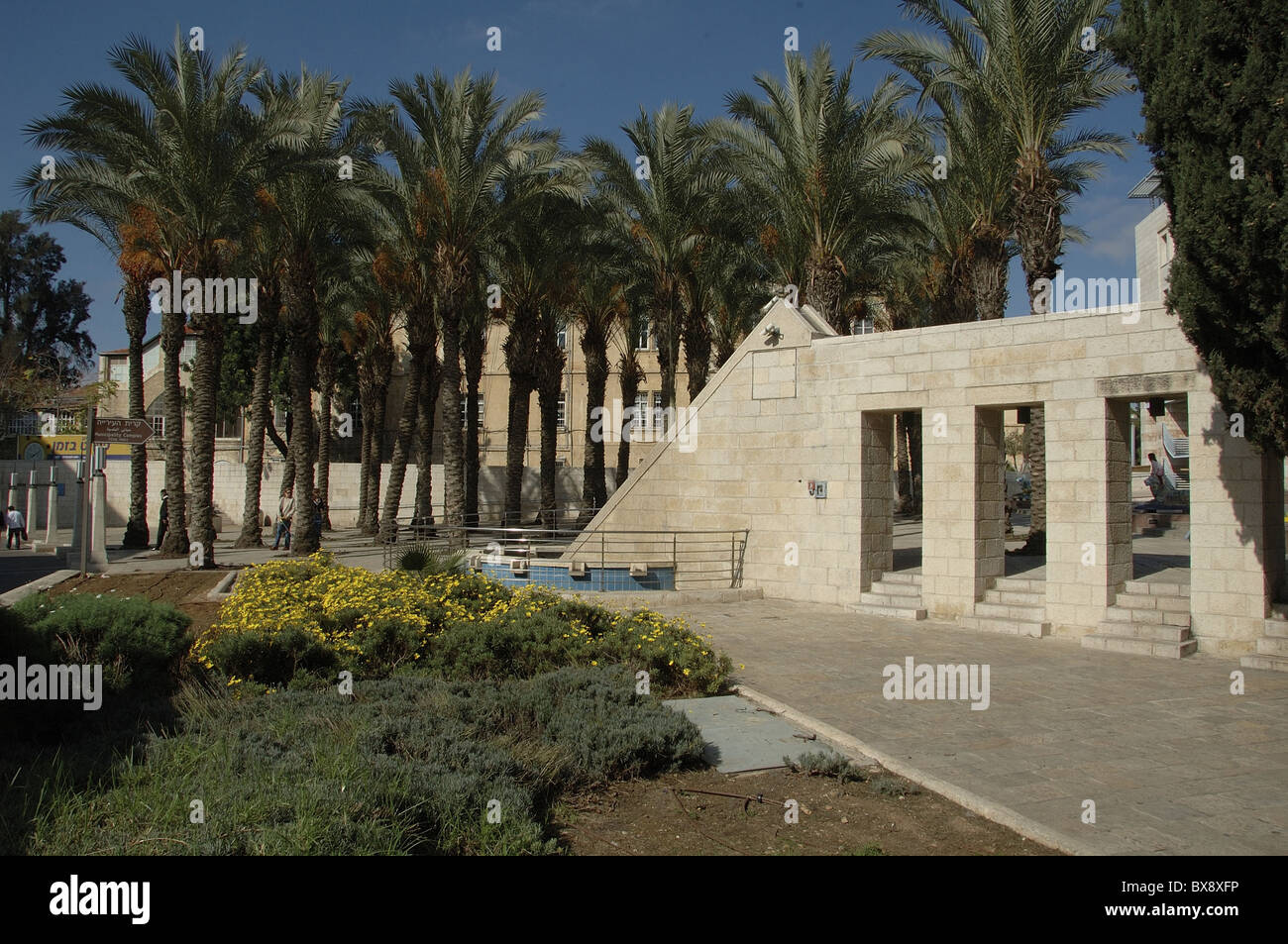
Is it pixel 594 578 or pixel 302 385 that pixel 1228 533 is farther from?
pixel 302 385

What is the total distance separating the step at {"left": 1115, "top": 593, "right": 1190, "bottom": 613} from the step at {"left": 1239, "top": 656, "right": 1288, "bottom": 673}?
1.11 metres

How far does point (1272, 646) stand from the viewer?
34.8 ft

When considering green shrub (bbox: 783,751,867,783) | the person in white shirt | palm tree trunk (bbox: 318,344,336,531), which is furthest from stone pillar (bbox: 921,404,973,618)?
the person in white shirt

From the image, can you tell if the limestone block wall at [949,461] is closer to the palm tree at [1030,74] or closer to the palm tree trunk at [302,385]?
the palm tree at [1030,74]

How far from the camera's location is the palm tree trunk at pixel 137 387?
909 inches

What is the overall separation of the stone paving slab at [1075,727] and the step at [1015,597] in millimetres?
791

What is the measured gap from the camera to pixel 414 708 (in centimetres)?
678

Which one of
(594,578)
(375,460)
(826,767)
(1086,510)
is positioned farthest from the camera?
(375,460)

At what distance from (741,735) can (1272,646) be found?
7285mm

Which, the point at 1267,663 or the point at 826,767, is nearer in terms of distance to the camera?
the point at 826,767

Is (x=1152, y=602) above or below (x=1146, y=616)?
above

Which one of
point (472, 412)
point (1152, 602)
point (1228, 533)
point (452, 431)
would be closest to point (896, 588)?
point (1152, 602)

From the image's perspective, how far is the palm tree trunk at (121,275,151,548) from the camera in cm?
2309
